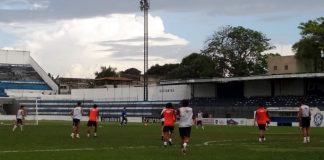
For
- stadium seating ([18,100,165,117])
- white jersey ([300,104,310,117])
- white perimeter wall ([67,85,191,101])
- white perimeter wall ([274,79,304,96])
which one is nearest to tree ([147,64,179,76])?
white perimeter wall ([67,85,191,101])

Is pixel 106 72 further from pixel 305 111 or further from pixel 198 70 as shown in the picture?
pixel 305 111

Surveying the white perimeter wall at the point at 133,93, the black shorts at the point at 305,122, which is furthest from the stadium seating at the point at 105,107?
the black shorts at the point at 305,122

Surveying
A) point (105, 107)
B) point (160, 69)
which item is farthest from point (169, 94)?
point (160, 69)

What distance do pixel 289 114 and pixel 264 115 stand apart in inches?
1596

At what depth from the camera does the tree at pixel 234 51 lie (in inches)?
4594

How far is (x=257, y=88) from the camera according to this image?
88.9 meters

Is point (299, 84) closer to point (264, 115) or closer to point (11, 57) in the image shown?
point (264, 115)

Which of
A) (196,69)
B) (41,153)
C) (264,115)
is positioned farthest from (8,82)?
(41,153)

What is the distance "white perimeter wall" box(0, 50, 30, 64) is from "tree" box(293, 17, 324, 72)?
57525 mm

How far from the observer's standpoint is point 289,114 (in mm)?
71625

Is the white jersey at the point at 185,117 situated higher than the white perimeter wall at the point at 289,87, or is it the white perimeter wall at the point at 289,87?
the white perimeter wall at the point at 289,87

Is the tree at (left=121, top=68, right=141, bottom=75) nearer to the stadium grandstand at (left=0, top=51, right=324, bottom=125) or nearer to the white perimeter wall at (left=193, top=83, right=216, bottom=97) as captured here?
the stadium grandstand at (left=0, top=51, right=324, bottom=125)

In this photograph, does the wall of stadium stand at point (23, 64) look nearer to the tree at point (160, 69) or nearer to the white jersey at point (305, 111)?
the tree at point (160, 69)

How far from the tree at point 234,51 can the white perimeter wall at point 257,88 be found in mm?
25302
